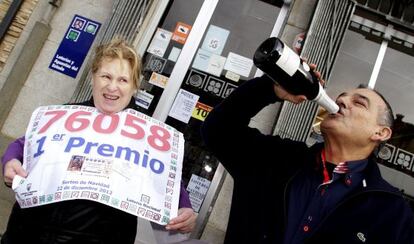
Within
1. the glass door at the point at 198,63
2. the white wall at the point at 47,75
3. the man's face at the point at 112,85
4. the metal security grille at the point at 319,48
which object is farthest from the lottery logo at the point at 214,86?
the man's face at the point at 112,85

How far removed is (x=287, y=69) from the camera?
157 centimetres

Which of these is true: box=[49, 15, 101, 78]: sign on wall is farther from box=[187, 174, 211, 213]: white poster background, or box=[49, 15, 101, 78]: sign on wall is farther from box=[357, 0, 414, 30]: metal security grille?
box=[357, 0, 414, 30]: metal security grille

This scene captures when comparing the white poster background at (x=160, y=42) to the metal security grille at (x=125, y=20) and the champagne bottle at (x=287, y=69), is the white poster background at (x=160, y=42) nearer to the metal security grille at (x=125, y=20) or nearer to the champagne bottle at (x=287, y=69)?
the metal security grille at (x=125, y=20)

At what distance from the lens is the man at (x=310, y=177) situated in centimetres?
144

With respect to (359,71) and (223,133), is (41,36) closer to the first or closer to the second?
(223,133)

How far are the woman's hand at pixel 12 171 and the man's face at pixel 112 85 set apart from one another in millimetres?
450

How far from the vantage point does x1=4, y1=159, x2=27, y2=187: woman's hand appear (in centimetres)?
154

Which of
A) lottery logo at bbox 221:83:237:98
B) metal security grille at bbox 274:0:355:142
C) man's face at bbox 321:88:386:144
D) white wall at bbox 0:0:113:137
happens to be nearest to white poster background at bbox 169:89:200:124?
lottery logo at bbox 221:83:237:98

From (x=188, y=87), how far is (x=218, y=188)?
135 cm

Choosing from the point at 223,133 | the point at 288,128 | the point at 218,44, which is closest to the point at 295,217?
the point at 223,133

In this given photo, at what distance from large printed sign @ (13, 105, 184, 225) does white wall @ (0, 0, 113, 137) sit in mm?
2941

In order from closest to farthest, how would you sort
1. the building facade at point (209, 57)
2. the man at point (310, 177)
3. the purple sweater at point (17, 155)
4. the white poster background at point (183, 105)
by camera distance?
the man at point (310, 177) < the purple sweater at point (17, 155) < the building facade at point (209, 57) < the white poster background at point (183, 105)

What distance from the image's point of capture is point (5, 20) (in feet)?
15.1

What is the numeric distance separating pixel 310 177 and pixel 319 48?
3.01 metres
